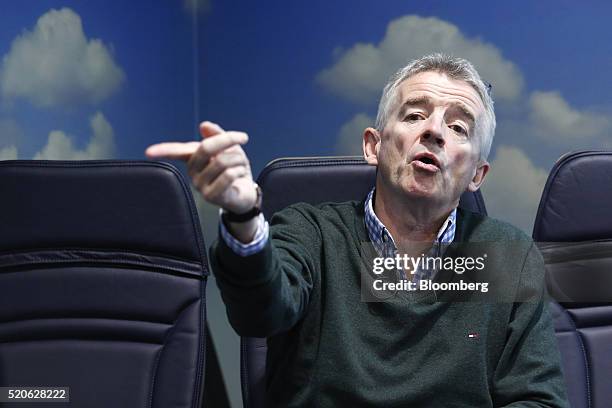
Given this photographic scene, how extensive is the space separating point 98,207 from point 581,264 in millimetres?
1092

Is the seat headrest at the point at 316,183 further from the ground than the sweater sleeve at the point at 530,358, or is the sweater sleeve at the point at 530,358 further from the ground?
the seat headrest at the point at 316,183

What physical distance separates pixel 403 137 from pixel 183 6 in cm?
135

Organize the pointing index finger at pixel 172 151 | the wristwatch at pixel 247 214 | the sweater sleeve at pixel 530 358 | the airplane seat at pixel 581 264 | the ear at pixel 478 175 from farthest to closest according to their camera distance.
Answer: the airplane seat at pixel 581 264 < the ear at pixel 478 175 < the sweater sleeve at pixel 530 358 < the wristwatch at pixel 247 214 < the pointing index finger at pixel 172 151

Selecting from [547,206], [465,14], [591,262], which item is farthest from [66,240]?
[465,14]

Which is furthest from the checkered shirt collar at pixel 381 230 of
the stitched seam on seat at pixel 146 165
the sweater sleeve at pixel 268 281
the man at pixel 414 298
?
the stitched seam on seat at pixel 146 165

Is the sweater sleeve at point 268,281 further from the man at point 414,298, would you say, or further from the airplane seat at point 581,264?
the airplane seat at point 581,264

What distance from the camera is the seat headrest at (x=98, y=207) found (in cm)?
139

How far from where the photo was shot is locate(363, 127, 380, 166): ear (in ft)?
4.17

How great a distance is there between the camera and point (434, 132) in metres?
1.16

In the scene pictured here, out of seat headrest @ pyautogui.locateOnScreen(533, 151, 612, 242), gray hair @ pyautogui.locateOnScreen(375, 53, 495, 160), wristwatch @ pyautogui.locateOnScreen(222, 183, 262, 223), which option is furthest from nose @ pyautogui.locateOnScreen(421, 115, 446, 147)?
wristwatch @ pyautogui.locateOnScreen(222, 183, 262, 223)

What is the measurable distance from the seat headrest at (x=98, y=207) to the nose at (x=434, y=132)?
0.54m

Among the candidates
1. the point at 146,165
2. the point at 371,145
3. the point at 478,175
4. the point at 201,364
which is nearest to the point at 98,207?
the point at 146,165

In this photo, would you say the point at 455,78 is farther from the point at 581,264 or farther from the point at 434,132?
the point at 581,264

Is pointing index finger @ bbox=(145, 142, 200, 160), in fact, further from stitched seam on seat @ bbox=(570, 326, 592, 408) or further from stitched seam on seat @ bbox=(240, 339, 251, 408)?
stitched seam on seat @ bbox=(570, 326, 592, 408)
